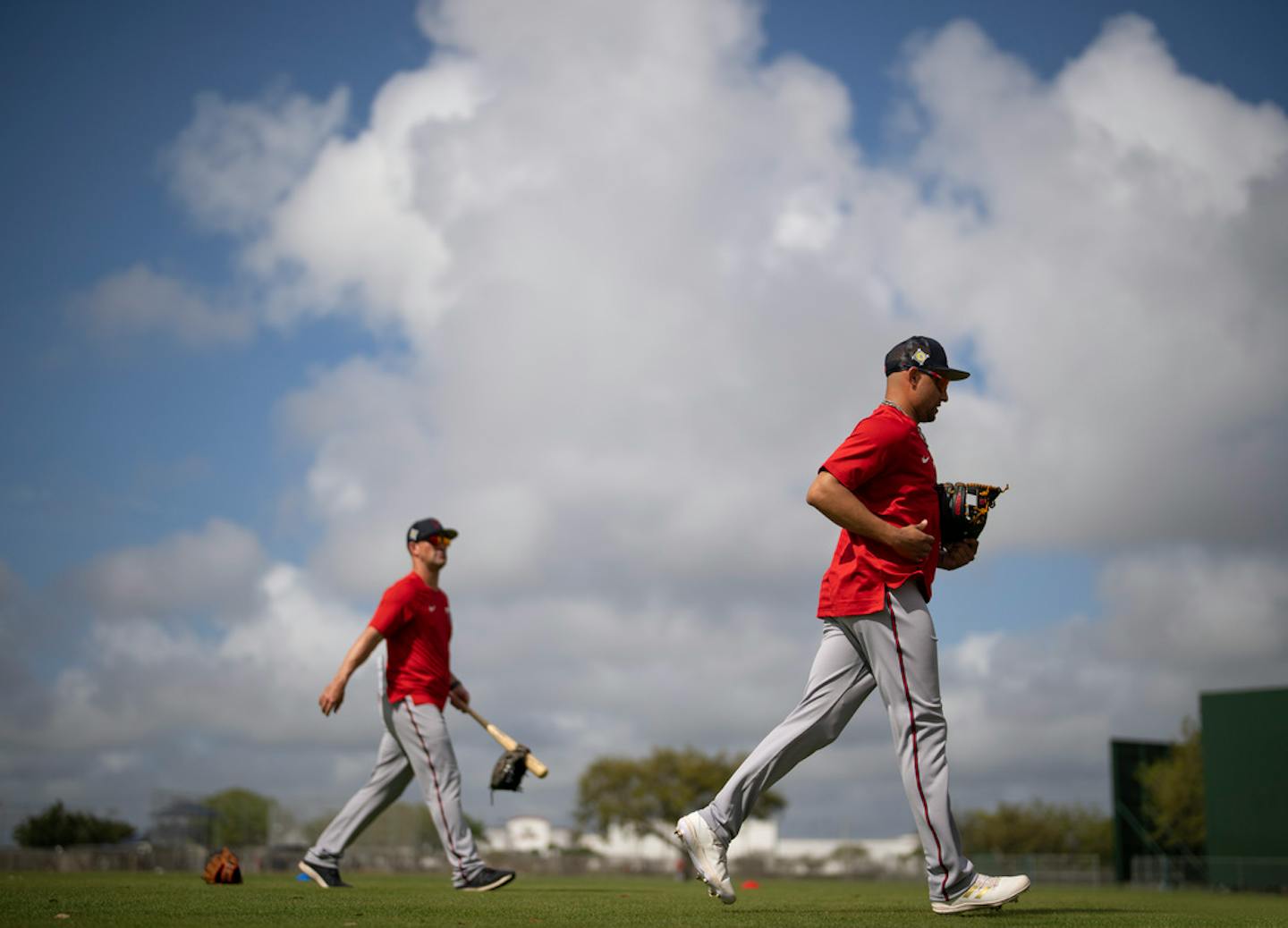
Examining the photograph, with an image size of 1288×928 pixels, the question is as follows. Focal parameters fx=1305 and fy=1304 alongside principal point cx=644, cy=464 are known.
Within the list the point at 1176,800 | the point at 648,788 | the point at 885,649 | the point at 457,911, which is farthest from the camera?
the point at 648,788

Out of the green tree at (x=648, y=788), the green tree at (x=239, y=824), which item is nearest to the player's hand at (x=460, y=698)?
the green tree at (x=239, y=824)

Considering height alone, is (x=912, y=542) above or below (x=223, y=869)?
above

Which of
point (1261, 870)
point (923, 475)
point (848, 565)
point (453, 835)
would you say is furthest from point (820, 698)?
point (1261, 870)

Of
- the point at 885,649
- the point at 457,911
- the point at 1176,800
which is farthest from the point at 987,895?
the point at 1176,800

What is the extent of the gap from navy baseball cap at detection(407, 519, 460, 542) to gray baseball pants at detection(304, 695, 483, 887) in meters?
1.09

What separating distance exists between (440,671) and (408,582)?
0.71m

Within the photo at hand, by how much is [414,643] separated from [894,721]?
457 cm

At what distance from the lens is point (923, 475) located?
247 inches

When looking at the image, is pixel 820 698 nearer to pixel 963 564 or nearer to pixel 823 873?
pixel 963 564

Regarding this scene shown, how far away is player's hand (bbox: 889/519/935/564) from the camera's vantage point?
5949mm

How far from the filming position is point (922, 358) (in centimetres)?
641

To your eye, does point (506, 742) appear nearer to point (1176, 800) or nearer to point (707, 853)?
point (707, 853)

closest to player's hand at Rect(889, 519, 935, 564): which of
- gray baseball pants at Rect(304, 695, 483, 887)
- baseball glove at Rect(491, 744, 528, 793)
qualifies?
gray baseball pants at Rect(304, 695, 483, 887)

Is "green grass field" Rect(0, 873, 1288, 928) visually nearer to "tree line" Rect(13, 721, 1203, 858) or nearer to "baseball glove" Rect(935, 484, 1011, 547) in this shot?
"baseball glove" Rect(935, 484, 1011, 547)
